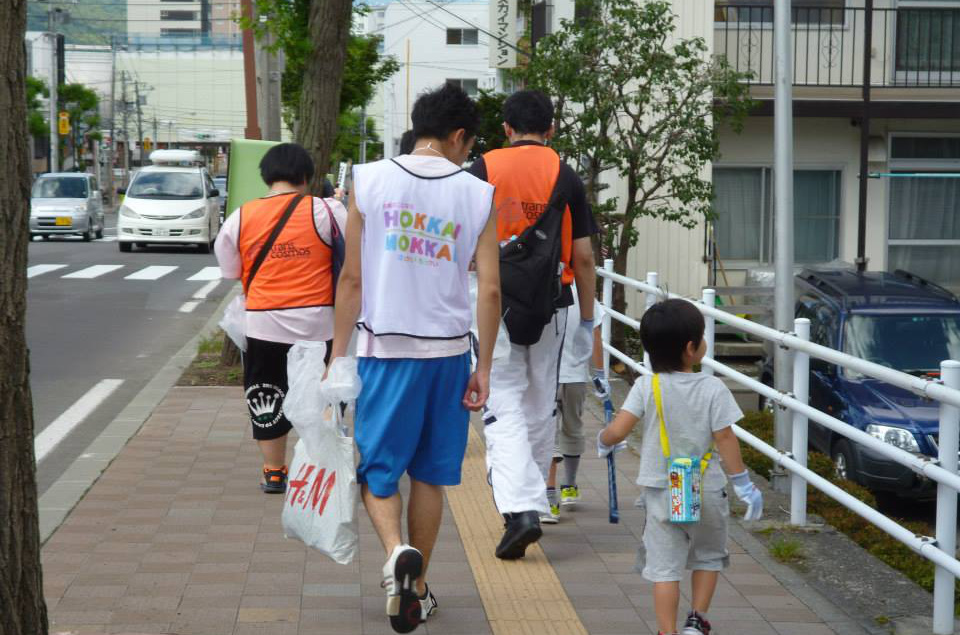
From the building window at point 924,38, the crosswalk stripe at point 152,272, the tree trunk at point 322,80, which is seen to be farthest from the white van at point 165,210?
the tree trunk at point 322,80

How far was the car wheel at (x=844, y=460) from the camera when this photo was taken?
27.7 ft

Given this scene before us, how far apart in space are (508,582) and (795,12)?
14635mm

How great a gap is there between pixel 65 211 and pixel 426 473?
94.4 ft

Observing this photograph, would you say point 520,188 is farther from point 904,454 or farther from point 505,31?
point 505,31

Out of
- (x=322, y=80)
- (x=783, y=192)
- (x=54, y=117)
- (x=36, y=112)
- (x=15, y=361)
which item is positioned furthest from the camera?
(x=36, y=112)

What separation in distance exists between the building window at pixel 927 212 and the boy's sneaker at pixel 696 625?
15.8m

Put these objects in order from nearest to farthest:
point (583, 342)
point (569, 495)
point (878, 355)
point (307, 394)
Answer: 1. point (307, 394)
2. point (583, 342)
3. point (569, 495)
4. point (878, 355)

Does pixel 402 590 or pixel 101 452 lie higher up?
pixel 402 590

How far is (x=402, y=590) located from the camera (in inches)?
159

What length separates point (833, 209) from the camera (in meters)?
18.5

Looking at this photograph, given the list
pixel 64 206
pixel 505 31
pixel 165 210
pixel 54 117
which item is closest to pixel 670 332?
pixel 505 31

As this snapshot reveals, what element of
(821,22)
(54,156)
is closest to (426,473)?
(821,22)

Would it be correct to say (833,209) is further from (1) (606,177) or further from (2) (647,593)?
(2) (647,593)

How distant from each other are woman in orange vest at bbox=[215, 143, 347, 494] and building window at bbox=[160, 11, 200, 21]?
115 metres
